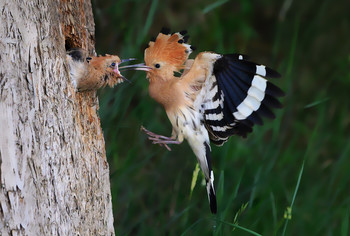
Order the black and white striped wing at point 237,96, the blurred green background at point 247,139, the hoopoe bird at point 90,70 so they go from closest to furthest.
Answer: the hoopoe bird at point 90,70 < the black and white striped wing at point 237,96 < the blurred green background at point 247,139

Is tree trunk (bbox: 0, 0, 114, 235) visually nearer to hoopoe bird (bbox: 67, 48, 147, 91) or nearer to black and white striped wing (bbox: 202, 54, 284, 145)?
hoopoe bird (bbox: 67, 48, 147, 91)

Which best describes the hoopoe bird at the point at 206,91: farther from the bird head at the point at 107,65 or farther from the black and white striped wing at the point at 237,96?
the bird head at the point at 107,65

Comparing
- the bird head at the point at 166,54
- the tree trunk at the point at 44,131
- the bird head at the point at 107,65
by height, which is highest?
the bird head at the point at 166,54

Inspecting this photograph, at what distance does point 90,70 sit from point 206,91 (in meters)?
0.57

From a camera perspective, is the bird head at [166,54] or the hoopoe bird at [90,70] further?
the bird head at [166,54]

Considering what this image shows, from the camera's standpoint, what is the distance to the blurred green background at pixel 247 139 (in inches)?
117

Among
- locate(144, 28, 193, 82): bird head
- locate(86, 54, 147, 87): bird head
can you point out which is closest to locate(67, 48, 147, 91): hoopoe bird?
locate(86, 54, 147, 87): bird head

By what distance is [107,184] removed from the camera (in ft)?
8.05

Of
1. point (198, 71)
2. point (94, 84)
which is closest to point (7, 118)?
point (94, 84)

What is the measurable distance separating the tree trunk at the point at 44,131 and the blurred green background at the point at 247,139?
459 mm

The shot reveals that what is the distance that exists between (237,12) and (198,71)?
2.38 metres

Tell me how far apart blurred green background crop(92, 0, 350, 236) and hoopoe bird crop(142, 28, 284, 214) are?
21cm

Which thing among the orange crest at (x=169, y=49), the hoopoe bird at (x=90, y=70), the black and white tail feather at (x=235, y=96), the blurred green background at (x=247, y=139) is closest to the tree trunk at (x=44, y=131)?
the hoopoe bird at (x=90, y=70)

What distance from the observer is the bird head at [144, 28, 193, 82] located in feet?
8.23
